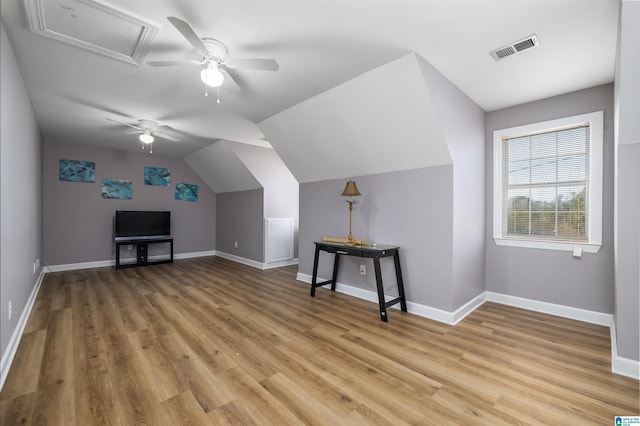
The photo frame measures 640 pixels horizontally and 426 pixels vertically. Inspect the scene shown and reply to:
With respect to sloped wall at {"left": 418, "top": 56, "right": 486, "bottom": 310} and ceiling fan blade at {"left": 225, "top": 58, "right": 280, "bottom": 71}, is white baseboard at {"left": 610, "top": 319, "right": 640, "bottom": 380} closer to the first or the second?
sloped wall at {"left": 418, "top": 56, "right": 486, "bottom": 310}

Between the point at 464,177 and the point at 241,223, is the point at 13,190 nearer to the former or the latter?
the point at 241,223

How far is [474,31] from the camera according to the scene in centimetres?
204

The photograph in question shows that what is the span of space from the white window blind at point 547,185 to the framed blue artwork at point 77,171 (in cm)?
727

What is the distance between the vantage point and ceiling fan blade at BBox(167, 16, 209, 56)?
162 centimetres

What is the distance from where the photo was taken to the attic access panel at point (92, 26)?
5.91ft

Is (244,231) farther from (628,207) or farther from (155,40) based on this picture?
(628,207)

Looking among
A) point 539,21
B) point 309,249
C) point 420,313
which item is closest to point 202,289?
point 309,249

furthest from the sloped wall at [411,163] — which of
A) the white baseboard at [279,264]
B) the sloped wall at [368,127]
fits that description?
the white baseboard at [279,264]

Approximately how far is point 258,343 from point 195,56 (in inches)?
99.5

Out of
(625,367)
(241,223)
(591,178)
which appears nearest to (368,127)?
(591,178)

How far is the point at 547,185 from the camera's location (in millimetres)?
3203

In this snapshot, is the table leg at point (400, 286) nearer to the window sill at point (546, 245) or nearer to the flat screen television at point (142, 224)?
the window sill at point (546, 245)

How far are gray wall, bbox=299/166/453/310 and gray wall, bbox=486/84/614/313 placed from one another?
110 cm

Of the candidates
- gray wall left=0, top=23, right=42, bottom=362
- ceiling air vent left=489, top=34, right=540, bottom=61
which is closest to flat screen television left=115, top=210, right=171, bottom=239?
gray wall left=0, top=23, right=42, bottom=362
